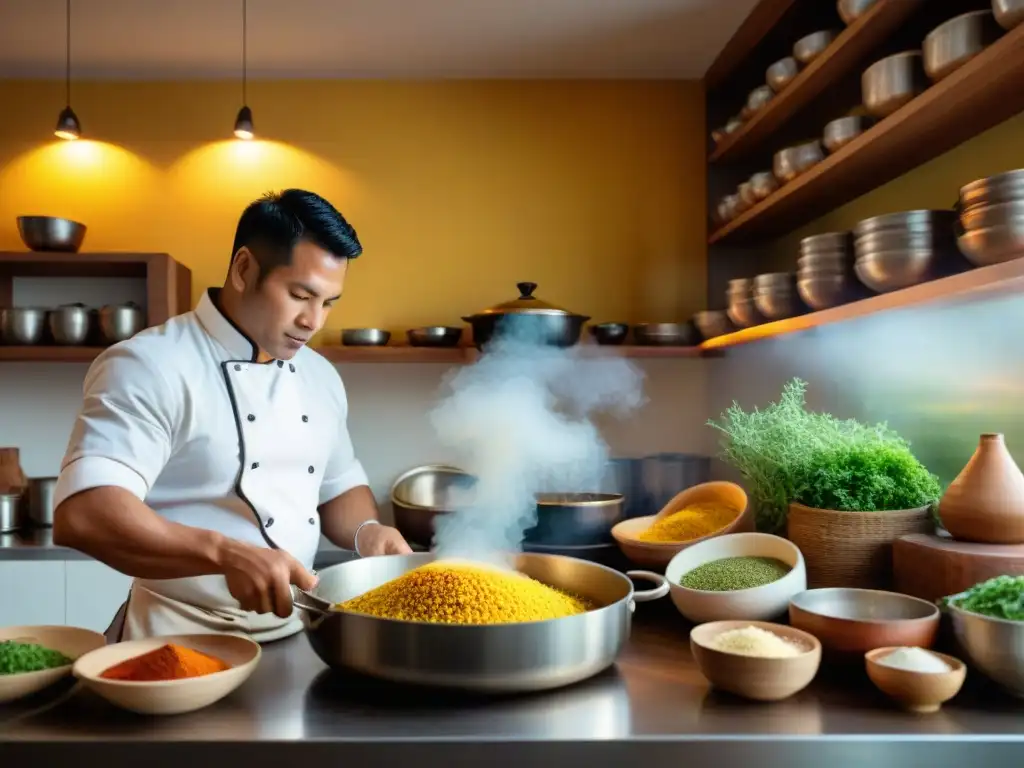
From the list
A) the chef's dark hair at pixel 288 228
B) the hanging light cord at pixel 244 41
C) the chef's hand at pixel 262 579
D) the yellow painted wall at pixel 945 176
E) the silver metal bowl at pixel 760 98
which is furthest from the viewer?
the hanging light cord at pixel 244 41

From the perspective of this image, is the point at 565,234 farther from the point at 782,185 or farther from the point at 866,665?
the point at 866,665

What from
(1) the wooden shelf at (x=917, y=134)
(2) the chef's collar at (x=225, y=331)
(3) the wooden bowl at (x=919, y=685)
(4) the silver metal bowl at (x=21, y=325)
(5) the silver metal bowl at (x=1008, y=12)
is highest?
(5) the silver metal bowl at (x=1008, y=12)

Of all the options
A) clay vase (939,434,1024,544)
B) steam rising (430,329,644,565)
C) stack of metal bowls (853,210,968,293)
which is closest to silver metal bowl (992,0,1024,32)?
stack of metal bowls (853,210,968,293)

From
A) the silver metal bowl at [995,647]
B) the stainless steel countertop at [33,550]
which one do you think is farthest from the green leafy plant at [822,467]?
the stainless steel countertop at [33,550]

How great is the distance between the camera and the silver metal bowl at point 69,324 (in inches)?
127

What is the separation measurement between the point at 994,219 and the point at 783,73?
1.34 meters

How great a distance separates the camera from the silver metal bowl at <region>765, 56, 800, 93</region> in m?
2.57

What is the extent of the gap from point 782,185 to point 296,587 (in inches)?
82.3

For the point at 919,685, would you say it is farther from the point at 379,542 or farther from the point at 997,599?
the point at 379,542

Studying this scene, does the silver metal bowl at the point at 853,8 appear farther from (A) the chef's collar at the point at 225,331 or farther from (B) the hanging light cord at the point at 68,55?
(B) the hanging light cord at the point at 68,55

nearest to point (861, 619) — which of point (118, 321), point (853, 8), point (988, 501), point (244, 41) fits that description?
point (988, 501)

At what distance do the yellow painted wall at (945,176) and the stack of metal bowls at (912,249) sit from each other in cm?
33

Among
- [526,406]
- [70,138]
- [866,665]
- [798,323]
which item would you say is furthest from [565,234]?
[866,665]

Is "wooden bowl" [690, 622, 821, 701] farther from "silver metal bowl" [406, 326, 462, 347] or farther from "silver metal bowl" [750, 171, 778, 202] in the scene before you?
"silver metal bowl" [406, 326, 462, 347]
